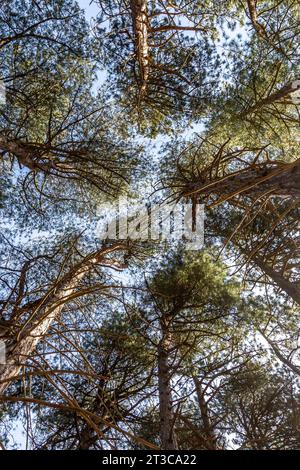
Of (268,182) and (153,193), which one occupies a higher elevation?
(153,193)

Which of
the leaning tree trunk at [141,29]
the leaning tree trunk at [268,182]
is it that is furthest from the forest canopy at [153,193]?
the leaning tree trunk at [268,182]

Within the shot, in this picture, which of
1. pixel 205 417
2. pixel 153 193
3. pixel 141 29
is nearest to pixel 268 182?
pixel 153 193

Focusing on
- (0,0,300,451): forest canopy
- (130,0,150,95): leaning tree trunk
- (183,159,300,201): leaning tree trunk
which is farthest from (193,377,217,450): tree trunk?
(130,0,150,95): leaning tree trunk

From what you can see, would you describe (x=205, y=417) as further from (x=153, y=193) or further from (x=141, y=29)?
(x=141, y=29)

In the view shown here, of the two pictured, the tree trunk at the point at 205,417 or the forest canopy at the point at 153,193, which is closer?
the tree trunk at the point at 205,417

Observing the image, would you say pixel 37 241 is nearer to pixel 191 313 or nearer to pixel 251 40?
pixel 191 313

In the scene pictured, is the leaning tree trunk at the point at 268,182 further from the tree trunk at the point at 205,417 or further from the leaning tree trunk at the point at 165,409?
the tree trunk at the point at 205,417

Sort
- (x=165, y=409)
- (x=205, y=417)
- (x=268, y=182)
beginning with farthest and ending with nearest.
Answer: (x=205, y=417) → (x=165, y=409) → (x=268, y=182)

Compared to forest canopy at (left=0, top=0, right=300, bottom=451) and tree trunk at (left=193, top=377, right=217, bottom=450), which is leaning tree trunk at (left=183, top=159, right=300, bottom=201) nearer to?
forest canopy at (left=0, top=0, right=300, bottom=451)

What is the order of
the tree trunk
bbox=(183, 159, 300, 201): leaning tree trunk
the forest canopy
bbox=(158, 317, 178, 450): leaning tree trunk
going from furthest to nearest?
the forest canopy < the tree trunk < bbox=(158, 317, 178, 450): leaning tree trunk < bbox=(183, 159, 300, 201): leaning tree trunk

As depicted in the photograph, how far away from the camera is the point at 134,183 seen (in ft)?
18.5

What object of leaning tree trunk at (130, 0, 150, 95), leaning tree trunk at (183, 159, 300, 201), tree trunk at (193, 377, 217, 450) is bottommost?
tree trunk at (193, 377, 217, 450)
